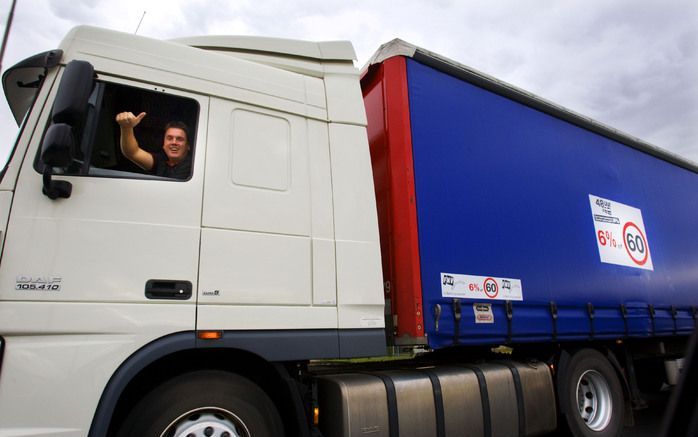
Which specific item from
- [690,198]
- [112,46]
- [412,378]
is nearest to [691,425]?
[412,378]

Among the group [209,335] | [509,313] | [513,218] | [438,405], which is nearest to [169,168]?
[209,335]

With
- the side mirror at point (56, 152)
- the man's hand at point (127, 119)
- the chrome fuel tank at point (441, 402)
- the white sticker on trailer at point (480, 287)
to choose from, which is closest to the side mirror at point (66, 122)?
the side mirror at point (56, 152)

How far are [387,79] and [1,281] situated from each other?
3037 millimetres

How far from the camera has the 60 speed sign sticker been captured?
16.7 ft

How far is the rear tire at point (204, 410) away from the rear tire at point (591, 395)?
3064 millimetres

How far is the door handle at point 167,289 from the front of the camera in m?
2.45

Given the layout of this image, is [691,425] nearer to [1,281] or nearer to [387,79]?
[1,281]

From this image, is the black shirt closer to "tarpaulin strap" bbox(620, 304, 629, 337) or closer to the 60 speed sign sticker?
the 60 speed sign sticker

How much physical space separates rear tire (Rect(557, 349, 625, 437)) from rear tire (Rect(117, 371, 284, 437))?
3.06 meters

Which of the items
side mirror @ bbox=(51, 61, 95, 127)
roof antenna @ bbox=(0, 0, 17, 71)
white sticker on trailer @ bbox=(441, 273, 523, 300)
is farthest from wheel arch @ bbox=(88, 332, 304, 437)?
roof antenna @ bbox=(0, 0, 17, 71)

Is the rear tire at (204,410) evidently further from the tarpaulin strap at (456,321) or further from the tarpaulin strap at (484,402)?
the tarpaulin strap at (484,402)

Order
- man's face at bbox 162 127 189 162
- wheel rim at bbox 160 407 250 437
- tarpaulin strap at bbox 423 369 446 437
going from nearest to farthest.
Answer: wheel rim at bbox 160 407 250 437 < man's face at bbox 162 127 189 162 < tarpaulin strap at bbox 423 369 446 437

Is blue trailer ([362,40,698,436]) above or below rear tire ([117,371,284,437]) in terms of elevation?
above

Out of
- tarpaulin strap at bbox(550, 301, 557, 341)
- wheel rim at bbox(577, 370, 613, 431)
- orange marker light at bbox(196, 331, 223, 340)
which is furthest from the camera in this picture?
wheel rim at bbox(577, 370, 613, 431)
